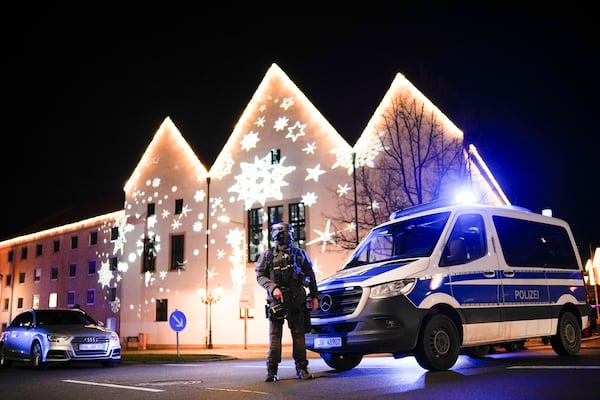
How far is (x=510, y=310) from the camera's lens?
8.95 metres

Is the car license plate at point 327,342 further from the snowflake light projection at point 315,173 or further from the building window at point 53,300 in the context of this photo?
the building window at point 53,300

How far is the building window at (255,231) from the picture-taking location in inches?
1235

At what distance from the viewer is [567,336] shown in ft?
32.4

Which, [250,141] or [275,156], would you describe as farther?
[250,141]

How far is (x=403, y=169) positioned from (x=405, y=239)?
1377 centimetres

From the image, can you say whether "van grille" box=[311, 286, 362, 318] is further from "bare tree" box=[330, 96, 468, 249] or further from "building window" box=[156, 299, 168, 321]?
"building window" box=[156, 299, 168, 321]

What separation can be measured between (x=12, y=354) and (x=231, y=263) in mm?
17187

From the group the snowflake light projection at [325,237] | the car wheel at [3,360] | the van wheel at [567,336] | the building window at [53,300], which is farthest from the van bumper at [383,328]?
the building window at [53,300]

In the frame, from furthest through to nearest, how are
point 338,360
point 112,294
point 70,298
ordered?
point 70,298, point 112,294, point 338,360

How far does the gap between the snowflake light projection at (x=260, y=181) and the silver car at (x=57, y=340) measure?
53.7 ft

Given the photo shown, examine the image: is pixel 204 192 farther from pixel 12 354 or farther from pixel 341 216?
pixel 12 354

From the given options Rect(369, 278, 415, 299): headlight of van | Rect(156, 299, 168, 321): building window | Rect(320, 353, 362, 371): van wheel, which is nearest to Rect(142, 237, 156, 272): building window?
Rect(156, 299, 168, 321): building window

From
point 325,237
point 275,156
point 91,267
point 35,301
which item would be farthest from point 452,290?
point 35,301

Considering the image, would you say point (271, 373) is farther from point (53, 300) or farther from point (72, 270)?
point (53, 300)
